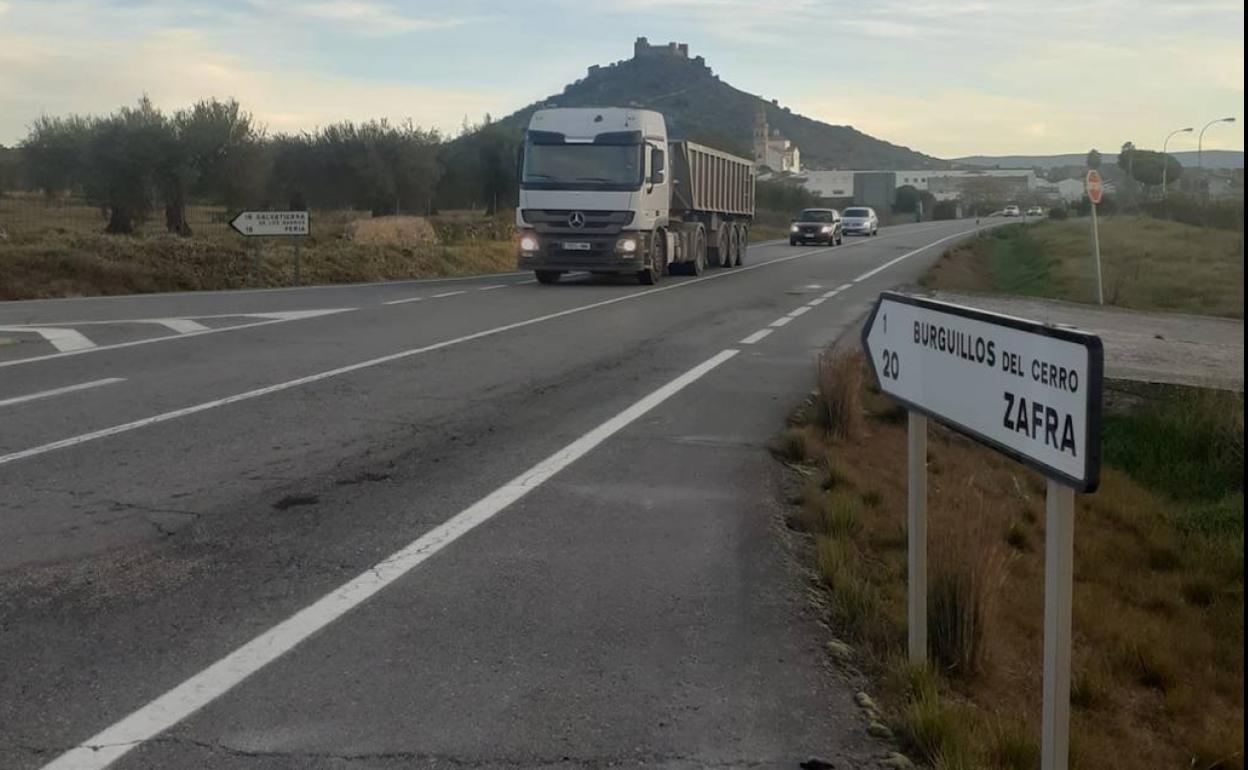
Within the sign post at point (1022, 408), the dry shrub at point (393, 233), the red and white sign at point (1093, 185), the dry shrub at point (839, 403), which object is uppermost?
the red and white sign at point (1093, 185)

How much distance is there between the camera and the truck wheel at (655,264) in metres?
25.7

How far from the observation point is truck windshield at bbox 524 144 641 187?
79.0ft

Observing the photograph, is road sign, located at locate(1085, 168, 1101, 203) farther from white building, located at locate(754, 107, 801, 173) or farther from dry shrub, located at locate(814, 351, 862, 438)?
white building, located at locate(754, 107, 801, 173)

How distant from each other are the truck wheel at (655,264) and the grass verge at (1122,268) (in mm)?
5545

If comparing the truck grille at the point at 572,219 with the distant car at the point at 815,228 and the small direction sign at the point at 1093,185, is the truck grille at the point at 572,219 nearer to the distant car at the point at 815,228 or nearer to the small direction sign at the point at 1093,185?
the small direction sign at the point at 1093,185

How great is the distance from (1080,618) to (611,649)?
10.7 ft

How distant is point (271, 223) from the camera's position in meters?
26.8

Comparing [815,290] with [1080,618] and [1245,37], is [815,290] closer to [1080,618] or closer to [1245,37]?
[1080,618]

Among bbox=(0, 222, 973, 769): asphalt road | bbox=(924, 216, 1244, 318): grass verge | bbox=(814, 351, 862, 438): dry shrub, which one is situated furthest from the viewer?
bbox=(924, 216, 1244, 318): grass verge

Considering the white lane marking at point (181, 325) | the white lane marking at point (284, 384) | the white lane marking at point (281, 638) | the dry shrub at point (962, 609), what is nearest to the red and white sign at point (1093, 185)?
the white lane marking at point (284, 384)

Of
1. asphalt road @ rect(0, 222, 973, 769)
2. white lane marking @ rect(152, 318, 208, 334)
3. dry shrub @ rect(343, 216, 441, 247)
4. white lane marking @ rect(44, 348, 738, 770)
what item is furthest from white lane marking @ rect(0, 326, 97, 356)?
dry shrub @ rect(343, 216, 441, 247)

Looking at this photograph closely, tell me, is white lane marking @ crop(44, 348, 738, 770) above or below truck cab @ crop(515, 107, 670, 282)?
below

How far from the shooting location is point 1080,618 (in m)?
7.20

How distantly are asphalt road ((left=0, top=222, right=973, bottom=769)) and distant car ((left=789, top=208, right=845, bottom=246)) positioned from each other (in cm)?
3950
